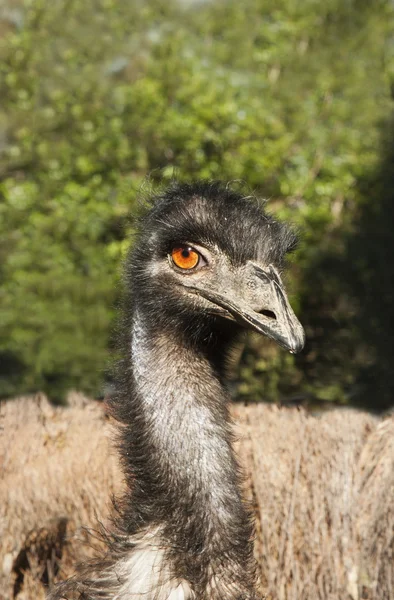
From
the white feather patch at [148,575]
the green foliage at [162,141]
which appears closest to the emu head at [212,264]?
the white feather patch at [148,575]

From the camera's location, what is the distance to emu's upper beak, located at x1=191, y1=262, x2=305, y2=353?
85.5 inches

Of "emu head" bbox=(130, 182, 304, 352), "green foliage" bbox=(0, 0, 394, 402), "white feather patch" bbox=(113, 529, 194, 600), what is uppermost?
"green foliage" bbox=(0, 0, 394, 402)

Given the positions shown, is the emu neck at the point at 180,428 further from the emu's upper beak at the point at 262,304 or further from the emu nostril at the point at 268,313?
the emu nostril at the point at 268,313

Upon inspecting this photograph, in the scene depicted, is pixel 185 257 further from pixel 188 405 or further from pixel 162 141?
pixel 162 141

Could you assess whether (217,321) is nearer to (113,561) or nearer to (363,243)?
(113,561)

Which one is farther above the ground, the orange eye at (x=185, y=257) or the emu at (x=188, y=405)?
the orange eye at (x=185, y=257)

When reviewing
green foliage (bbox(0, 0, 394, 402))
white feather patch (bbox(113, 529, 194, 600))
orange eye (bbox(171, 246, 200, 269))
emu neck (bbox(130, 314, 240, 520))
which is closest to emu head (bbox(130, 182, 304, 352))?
orange eye (bbox(171, 246, 200, 269))

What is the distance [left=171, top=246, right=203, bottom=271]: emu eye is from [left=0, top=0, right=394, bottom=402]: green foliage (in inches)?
190

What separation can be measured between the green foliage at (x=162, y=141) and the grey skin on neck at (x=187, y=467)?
4888mm

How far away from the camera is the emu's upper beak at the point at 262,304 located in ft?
7.13

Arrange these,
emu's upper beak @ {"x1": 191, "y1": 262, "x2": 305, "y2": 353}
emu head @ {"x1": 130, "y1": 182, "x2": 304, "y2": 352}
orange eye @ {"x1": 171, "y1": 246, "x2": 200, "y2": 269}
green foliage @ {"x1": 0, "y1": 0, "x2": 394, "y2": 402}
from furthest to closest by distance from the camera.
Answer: green foliage @ {"x1": 0, "y1": 0, "x2": 394, "y2": 402}, orange eye @ {"x1": 171, "y1": 246, "x2": 200, "y2": 269}, emu head @ {"x1": 130, "y1": 182, "x2": 304, "y2": 352}, emu's upper beak @ {"x1": 191, "y1": 262, "x2": 305, "y2": 353}

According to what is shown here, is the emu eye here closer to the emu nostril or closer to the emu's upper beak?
the emu's upper beak

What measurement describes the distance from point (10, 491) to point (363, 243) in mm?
6299

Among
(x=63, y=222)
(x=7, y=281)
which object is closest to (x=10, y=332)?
(x=7, y=281)
